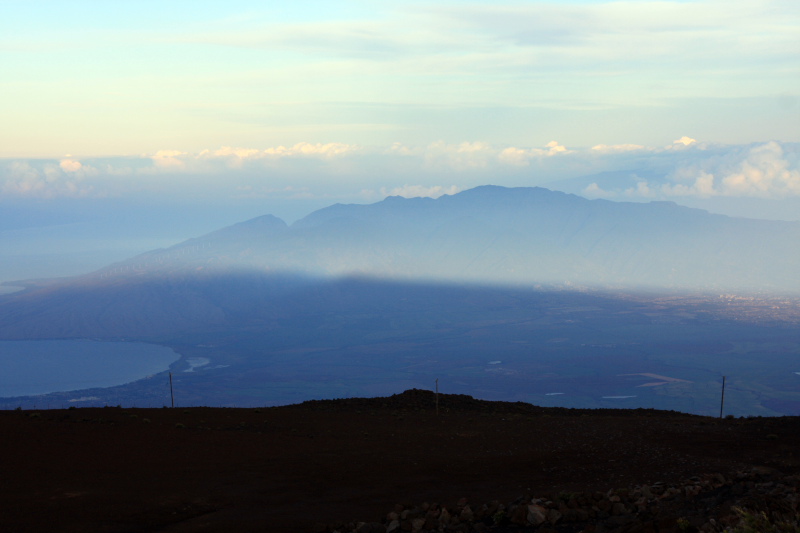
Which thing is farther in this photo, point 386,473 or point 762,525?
point 386,473

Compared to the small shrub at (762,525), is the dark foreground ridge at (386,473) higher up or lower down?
lower down

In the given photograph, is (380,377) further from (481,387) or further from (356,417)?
(356,417)

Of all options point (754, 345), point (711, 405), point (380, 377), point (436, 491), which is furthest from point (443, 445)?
point (754, 345)

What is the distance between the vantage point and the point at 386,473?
17.5m

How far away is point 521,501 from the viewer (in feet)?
A: 40.8

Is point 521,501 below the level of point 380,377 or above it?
above

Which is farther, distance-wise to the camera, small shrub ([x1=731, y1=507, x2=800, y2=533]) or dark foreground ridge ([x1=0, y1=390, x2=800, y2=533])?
dark foreground ridge ([x1=0, y1=390, x2=800, y2=533])

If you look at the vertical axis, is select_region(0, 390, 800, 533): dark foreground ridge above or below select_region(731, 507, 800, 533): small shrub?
below

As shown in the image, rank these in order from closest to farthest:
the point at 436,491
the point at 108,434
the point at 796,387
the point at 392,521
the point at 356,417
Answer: the point at 392,521 < the point at 436,491 < the point at 108,434 < the point at 356,417 < the point at 796,387

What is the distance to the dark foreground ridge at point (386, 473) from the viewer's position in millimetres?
11719

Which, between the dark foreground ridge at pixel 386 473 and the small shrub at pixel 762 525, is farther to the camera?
the dark foreground ridge at pixel 386 473

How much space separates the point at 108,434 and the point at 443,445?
9435 millimetres

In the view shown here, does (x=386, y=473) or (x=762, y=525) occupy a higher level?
(x=762, y=525)

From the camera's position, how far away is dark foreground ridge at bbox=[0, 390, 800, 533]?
11719 mm
